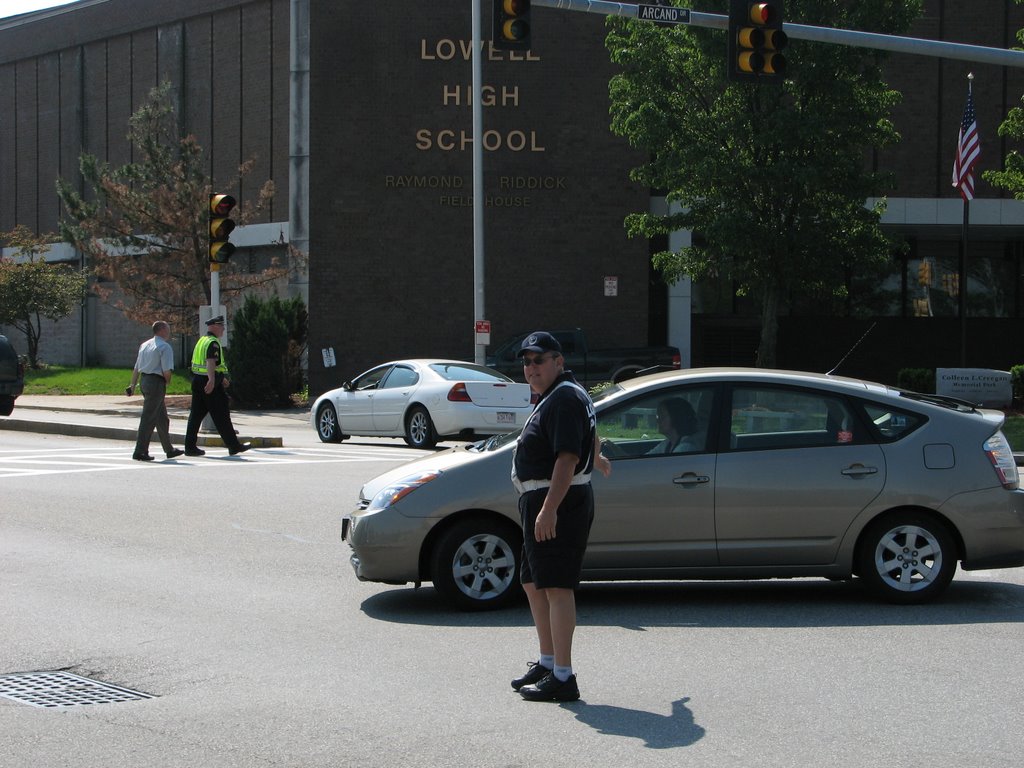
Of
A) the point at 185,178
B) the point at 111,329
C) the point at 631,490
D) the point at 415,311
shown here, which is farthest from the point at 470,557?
the point at 111,329

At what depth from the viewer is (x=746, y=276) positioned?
1057 inches

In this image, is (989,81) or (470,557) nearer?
(470,557)

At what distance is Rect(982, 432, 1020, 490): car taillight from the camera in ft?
27.4

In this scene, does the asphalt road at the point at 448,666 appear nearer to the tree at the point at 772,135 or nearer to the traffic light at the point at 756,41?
the traffic light at the point at 756,41

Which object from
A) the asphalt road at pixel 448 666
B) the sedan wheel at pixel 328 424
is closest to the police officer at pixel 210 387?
the sedan wheel at pixel 328 424

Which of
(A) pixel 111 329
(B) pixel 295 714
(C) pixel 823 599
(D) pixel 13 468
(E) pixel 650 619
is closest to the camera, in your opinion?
(B) pixel 295 714

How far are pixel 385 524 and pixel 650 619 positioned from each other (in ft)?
5.70

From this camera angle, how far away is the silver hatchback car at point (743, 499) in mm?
8172

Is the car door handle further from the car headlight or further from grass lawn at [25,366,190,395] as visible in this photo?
grass lawn at [25,366,190,395]

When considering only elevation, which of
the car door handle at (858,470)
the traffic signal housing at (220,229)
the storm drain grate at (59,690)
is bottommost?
the storm drain grate at (59,690)

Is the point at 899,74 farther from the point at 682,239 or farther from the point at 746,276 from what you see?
the point at 746,276

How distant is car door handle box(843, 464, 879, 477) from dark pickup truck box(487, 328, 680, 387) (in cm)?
2092

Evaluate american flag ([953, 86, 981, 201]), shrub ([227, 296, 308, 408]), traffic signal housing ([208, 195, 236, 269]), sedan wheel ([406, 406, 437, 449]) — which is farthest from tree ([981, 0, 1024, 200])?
shrub ([227, 296, 308, 408])

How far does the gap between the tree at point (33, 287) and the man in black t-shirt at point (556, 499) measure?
132ft
